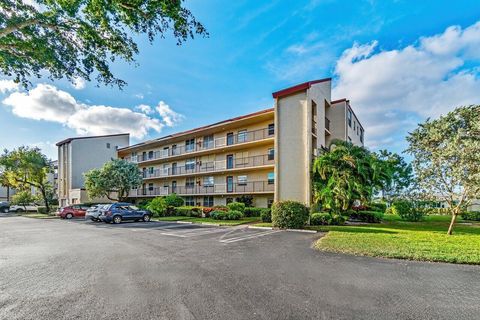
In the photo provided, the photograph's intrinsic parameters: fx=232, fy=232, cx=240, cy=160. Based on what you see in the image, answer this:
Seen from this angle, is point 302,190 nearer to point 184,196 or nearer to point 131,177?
point 184,196

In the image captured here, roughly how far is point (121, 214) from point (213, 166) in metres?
10.5

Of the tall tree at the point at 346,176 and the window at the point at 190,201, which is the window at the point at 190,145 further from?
the tall tree at the point at 346,176

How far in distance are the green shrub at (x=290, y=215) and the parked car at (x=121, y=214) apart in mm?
12863

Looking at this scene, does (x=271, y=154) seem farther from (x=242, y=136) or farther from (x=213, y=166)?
(x=213, y=166)

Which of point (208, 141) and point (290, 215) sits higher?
point (208, 141)

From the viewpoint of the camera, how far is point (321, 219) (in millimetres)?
15453

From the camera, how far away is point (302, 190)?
1836 cm

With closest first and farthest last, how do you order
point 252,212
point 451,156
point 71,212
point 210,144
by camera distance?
point 451,156 < point 252,212 < point 71,212 < point 210,144

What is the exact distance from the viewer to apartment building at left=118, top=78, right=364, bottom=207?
1900 centimetres

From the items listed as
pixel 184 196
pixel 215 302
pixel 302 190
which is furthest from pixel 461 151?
pixel 184 196

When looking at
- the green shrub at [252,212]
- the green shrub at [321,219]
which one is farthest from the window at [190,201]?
the green shrub at [321,219]

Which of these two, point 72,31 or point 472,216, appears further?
point 472,216

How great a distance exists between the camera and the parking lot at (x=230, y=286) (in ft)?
13.2

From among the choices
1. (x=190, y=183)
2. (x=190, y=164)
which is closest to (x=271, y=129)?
(x=190, y=164)
